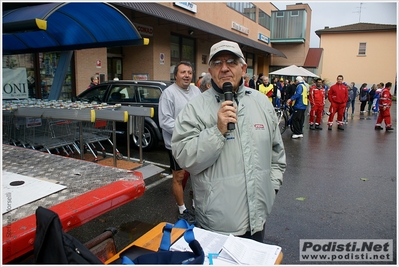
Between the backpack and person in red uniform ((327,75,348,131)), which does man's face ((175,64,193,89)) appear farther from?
person in red uniform ((327,75,348,131))

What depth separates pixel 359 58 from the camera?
3953 cm

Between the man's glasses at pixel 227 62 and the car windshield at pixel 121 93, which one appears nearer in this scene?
the man's glasses at pixel 227 62

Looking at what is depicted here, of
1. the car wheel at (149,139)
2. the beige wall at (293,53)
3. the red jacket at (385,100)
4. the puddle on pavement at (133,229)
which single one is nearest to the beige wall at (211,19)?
the car wheel at (149,139)

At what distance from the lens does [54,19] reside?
18.3 feet

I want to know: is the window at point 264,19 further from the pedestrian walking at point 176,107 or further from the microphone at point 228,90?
the microphone at point 228,90

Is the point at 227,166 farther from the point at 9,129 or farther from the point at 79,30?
the point at 9,129

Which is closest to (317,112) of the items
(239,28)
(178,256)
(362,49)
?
(178,256)

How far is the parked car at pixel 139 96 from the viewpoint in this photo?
7.65 metres

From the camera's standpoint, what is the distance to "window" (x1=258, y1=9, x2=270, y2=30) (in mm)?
27556

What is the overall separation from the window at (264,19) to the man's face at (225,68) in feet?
88.8

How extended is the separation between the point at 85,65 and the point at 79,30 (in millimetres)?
5935

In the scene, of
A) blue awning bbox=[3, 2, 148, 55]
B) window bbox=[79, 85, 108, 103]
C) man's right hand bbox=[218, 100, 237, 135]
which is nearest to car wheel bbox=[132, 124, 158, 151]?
window bbox=[79, 85, 108, 103]

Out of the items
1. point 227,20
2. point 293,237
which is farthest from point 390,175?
point 227,20

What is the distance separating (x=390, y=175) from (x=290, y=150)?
8.66 feet
